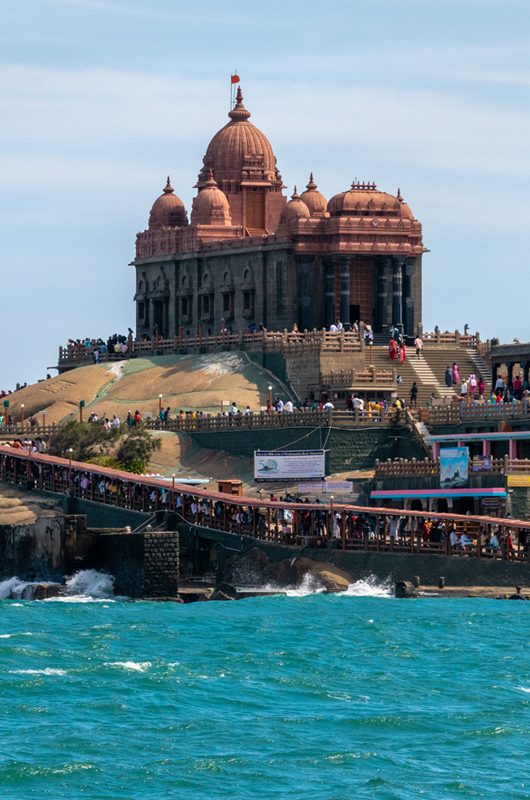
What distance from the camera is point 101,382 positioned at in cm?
11112

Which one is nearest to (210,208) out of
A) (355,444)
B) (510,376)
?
(510,376)

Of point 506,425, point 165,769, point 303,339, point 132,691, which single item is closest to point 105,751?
point 165,769

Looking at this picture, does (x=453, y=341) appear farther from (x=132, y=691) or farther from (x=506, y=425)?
(x=132, y=691)

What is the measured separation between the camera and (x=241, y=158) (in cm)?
12512

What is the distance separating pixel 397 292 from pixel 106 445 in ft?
67.1

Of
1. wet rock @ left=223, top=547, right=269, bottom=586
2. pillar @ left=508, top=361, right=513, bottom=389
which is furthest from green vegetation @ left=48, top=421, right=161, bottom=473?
pillar @ left=508, top=361, right=513, bottom=389

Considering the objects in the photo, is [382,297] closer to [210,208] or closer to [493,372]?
[493,372]

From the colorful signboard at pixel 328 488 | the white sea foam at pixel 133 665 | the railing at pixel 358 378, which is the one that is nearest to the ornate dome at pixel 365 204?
the railing at pixel 358 378

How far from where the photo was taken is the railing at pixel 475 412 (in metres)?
91.3

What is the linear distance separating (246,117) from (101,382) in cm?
2240

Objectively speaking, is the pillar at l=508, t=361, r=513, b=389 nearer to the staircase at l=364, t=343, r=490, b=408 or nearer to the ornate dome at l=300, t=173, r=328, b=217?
the staircase at l=364, t=343, r=490, b=408

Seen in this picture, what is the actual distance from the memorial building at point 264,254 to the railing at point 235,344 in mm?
2827

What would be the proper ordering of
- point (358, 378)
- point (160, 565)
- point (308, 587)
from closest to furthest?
point (160, 565), point (308, 587), point (358, 378)

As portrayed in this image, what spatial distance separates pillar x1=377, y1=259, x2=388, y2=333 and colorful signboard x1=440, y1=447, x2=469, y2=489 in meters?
25.9
